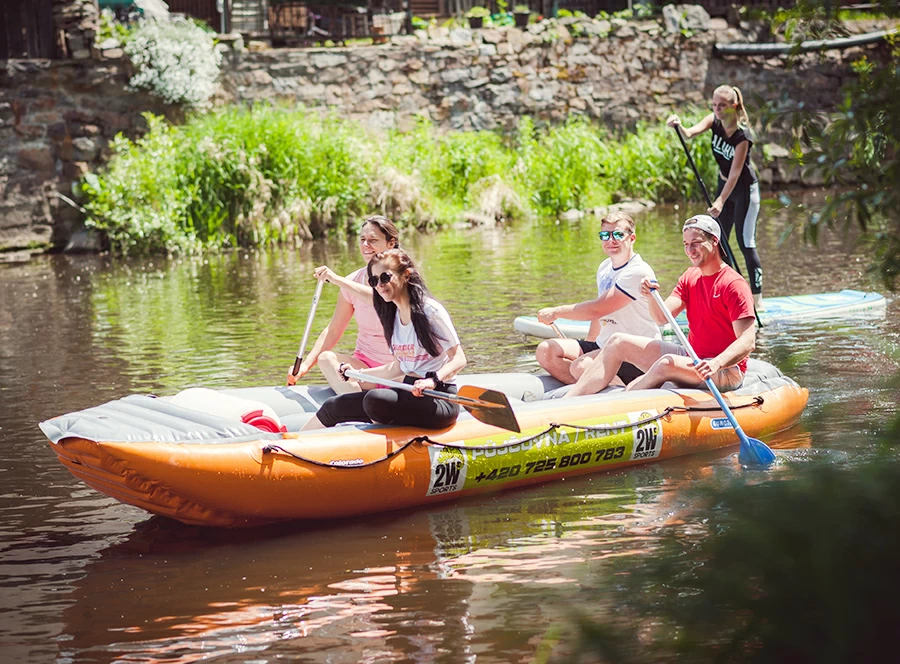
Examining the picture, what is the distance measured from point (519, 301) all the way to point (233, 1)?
13.3 meters

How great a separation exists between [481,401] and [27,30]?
46.5 ft

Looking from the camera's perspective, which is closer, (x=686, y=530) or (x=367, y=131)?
(x=686, y=530)

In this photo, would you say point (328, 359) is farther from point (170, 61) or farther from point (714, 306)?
point (170, 61)

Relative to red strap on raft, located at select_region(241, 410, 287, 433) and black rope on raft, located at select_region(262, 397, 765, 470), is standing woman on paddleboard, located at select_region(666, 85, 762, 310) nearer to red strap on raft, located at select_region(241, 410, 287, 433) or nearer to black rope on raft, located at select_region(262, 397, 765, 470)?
black rope on raft, located at select_region(262, 397, 765, 470)

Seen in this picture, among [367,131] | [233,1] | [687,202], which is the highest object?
[233,1]

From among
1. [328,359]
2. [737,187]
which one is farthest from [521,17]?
[328,359]

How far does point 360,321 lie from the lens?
650cm

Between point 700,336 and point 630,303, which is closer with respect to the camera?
point 700,336

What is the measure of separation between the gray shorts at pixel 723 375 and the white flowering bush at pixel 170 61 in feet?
41.5

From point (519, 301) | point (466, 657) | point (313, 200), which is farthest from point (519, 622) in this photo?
point (313, 200)

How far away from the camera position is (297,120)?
17.5 m

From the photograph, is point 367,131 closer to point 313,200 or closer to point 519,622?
point 313,200

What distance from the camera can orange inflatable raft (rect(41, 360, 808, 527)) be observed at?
4.94 m

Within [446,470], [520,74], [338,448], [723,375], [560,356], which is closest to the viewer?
[338,448]
